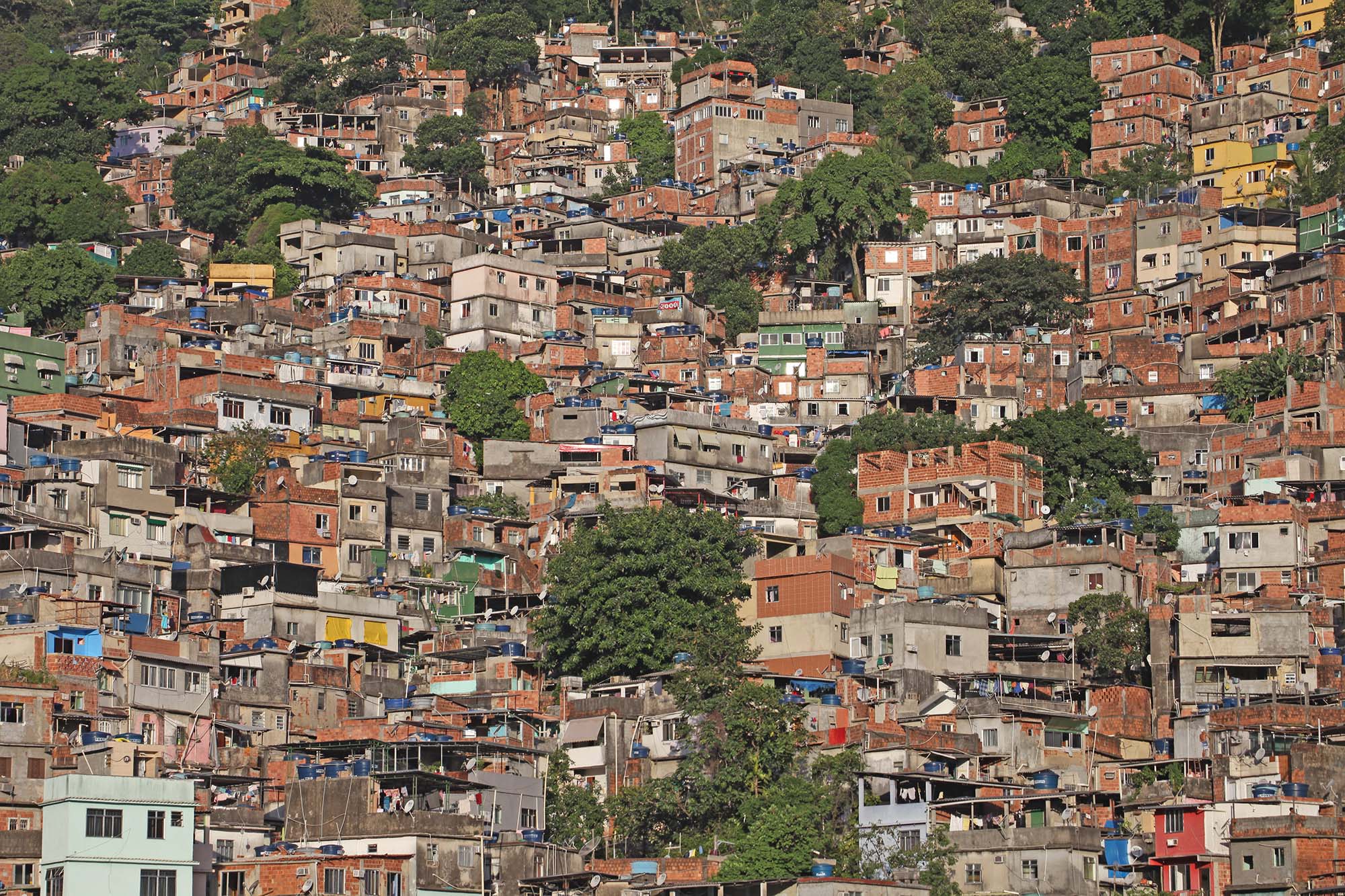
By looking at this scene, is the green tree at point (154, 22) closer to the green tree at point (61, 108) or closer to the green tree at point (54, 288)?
the green tree at point (61, 108)

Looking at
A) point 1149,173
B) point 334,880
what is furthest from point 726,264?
point 334,880

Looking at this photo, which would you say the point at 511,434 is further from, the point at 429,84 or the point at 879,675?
the point at 429,84

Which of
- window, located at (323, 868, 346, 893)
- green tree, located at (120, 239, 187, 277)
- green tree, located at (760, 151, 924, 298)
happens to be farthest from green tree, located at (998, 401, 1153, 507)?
green tree, located at (120, 239, 187, 277)

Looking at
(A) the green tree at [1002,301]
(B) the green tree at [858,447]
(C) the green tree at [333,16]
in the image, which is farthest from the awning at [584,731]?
(C) the green tree at [333,16]

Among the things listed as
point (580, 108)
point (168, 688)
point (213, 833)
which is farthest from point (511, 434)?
point (580, 108)

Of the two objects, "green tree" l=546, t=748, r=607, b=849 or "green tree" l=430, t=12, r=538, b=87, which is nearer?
"green tree" l=546, t=748, r=607, b=849

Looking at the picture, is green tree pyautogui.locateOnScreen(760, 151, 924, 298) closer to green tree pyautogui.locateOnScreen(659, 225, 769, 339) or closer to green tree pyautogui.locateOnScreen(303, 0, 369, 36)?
green tree pyautogui.locateOnScreen(659, 225, 769, 339)
